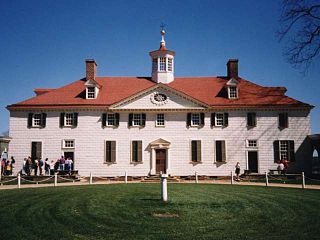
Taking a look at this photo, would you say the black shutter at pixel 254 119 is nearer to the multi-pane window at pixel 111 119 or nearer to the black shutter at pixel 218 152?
the black shutter at pixel 218 152

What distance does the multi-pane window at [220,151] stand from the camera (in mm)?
27219

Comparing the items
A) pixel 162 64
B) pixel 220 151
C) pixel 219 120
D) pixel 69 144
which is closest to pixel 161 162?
pixel 220 151

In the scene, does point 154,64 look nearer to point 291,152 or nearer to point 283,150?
point 283,150

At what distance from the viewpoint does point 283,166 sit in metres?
26.2

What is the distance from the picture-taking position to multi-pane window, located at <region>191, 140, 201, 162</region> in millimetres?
27203

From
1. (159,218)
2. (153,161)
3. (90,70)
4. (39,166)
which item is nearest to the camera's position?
(159,218)

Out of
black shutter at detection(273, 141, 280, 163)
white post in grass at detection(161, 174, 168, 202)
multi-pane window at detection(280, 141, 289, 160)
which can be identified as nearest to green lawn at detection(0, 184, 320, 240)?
white post in grass at detection(161, 174, 168, 202)

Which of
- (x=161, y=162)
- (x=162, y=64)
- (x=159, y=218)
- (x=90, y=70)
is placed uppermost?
(x=162, y=64)

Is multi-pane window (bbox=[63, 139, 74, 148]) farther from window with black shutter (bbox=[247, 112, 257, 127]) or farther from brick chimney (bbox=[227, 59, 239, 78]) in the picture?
brick chimney (bbox=[227, 59, 239, 78])

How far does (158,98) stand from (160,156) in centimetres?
523

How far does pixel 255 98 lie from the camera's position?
28.7 metres

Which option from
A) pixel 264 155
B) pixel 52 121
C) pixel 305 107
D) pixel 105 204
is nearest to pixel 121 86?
pixel 52 121

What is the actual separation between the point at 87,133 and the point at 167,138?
7.20 meters

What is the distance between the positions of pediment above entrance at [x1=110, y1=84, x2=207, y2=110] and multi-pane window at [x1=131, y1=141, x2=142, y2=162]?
322 cm
